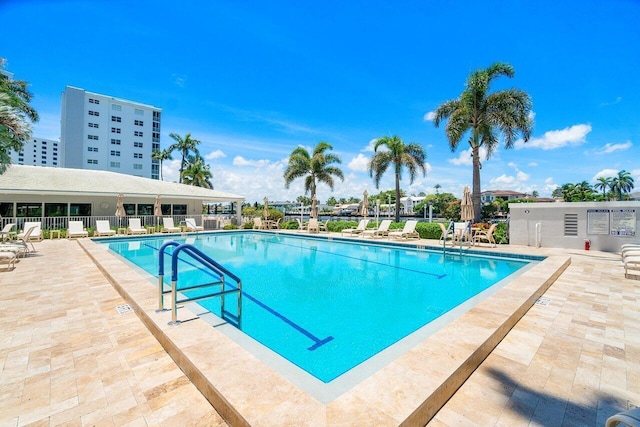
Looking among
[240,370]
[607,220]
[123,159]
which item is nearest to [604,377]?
[240,370]

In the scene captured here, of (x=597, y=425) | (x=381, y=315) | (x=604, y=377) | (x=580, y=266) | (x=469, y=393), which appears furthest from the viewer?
(x=580, y=266)

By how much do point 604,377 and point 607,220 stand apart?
11982mm

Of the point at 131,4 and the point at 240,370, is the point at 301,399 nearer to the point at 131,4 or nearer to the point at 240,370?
the point at 240,370

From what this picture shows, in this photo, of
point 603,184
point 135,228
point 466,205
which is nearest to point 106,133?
point 135,228

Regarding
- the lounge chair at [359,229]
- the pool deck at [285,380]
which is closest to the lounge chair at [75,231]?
the pool deck at [285,380]

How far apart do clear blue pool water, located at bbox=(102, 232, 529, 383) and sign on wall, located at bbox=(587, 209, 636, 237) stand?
4535mm

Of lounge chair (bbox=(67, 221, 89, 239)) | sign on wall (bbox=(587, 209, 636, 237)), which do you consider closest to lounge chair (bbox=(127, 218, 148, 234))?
lounge chair (bbox=(67, 221, 89, 239))

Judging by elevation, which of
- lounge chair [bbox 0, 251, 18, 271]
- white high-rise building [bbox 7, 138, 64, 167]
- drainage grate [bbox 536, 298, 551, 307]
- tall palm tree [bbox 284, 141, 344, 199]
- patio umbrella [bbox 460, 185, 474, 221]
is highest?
white high-rise building [bbox 7, 138, 64, 167]

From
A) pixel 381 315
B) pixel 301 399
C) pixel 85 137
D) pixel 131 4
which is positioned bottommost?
pixel 381 315

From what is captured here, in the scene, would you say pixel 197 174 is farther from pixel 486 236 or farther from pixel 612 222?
pixel 612 222

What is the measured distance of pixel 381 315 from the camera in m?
5.38

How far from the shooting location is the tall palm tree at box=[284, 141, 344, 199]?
23297 millimetres

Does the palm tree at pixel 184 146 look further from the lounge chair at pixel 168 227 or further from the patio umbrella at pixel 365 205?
the patio umbrella at pixel 365 205

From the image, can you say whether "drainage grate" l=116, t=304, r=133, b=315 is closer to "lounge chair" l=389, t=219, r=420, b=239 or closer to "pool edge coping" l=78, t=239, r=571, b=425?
"pool edge coping" l=78, t=239, r=571, b=425
